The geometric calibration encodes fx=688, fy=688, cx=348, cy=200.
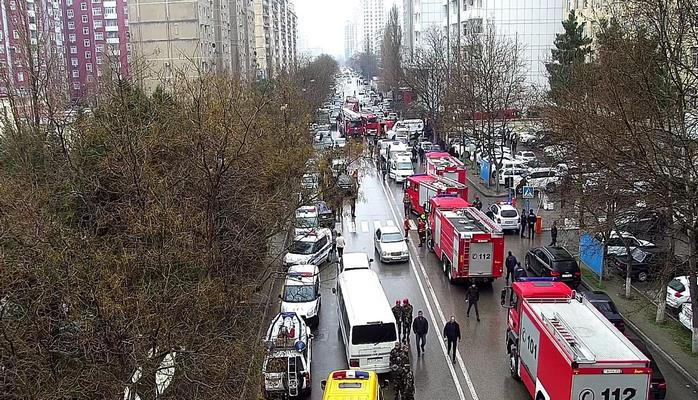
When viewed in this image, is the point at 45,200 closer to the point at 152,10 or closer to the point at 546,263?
the point at 546,263

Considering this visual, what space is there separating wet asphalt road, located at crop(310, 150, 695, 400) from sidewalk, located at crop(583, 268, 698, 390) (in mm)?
351

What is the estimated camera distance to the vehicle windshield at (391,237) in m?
28.9

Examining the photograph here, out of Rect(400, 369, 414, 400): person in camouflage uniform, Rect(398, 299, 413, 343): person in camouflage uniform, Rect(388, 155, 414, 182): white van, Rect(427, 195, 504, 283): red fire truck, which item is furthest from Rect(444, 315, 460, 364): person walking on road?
Rect(388, 155, 414, 182): white van

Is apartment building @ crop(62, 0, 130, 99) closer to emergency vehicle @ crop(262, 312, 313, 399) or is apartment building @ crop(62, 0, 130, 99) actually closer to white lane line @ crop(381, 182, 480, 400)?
white lane line @ crop(381, 182, 480, 400)

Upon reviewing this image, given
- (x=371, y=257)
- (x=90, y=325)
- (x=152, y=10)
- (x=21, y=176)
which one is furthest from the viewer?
(x=152, y=10)

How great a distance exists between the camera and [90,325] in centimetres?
955

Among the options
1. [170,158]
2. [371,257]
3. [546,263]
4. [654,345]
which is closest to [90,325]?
[170,158]

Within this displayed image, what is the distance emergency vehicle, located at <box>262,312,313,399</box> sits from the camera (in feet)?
52.0

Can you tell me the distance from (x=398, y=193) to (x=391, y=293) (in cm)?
1898

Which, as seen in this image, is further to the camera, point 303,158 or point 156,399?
point 303,158

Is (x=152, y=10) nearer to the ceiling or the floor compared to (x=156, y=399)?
nearer to the ceiling

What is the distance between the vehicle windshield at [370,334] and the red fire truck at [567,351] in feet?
10.6

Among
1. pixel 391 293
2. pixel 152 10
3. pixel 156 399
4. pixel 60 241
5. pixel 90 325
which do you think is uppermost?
pixel 152 10

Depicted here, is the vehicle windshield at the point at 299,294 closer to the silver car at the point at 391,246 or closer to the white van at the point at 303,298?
the white van at the point at 303,298
